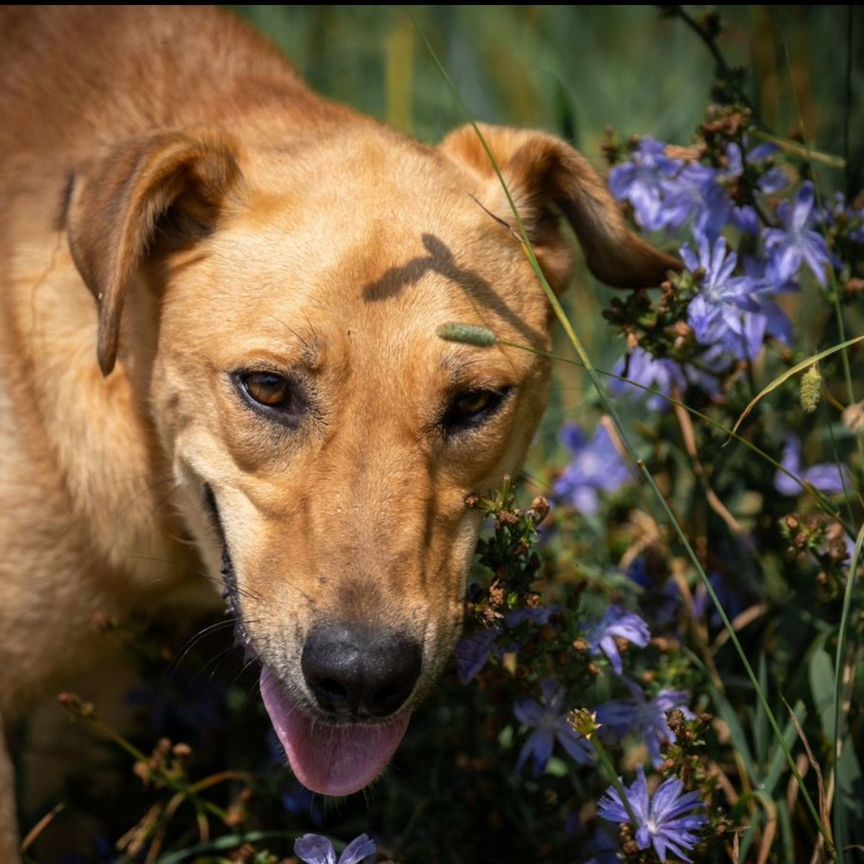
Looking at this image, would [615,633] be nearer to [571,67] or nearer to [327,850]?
[327,850]

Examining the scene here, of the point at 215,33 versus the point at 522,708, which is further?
the point at 215,33

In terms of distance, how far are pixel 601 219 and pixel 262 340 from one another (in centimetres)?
92

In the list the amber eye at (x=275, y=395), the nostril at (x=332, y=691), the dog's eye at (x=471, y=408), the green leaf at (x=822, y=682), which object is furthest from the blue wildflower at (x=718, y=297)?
the nostril at (x=332, y=691)

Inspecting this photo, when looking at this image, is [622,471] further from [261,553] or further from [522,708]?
[261,553]

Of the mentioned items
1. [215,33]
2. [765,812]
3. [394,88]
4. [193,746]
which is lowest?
[193,746]

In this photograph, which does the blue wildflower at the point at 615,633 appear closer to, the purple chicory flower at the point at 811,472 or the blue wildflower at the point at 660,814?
the blue wildflower at the point at 660,814

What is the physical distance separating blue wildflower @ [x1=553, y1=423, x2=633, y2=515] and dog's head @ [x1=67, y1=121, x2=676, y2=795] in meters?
0.75

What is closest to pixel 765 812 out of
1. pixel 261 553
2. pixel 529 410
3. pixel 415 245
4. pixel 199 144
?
pixel 529 410

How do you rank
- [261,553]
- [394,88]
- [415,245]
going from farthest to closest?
[394,88]
[415,245]
[261,553]

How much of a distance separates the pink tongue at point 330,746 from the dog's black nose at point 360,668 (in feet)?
0.55

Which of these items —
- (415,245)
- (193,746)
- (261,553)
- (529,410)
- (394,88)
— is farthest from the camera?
(394,88)

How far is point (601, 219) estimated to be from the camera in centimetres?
321

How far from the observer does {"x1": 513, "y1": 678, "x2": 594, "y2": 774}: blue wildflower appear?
284 centimetres

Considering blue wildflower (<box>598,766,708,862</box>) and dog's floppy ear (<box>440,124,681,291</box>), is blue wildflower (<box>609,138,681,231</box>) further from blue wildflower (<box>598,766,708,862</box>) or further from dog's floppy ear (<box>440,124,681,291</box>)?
blue wildflower (<box>598,766,708,862</box>)
